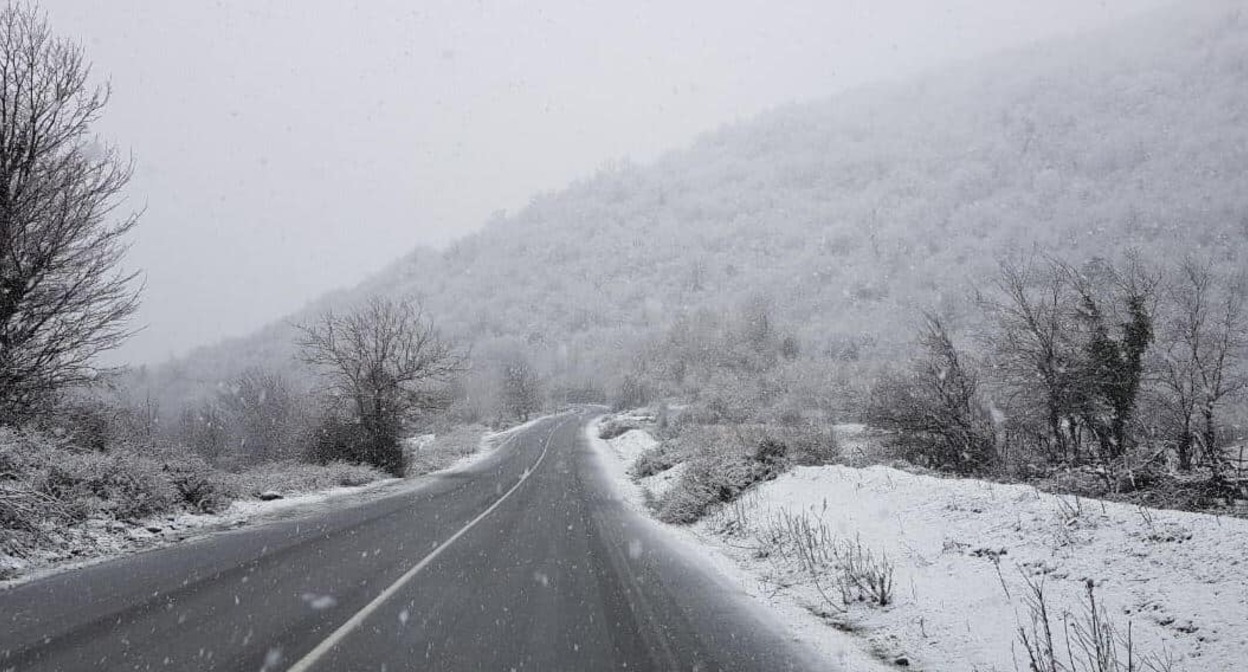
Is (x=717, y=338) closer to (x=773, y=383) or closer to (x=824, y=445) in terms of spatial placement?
(x=773, y=383)

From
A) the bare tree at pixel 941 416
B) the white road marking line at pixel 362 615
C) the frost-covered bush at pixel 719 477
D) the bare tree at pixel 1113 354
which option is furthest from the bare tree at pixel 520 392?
the white road marking line at pixel 362 615

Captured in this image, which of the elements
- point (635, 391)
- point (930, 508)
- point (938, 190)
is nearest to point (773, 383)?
point (635, 391)

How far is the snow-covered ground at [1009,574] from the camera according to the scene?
430 cm

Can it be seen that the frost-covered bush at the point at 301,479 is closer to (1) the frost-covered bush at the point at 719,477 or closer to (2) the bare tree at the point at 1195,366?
(1) the frost-covered bush at the point at 719,477

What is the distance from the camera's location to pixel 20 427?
11523mm

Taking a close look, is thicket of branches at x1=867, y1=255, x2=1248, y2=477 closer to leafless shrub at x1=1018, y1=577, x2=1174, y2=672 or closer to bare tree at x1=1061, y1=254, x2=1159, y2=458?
bare tree at x1=1061, y1=254, x2=1159, y2=458

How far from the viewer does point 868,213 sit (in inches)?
4242

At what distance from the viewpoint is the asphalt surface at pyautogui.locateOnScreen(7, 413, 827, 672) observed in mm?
4883

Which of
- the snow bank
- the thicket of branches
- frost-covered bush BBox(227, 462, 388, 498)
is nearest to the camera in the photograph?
the snow bank

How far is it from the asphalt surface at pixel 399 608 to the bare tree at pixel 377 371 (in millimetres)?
15091

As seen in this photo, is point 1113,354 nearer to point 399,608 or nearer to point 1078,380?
point 1078,380

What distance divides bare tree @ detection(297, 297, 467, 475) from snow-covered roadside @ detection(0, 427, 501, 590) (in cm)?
647

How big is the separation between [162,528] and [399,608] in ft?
27.1

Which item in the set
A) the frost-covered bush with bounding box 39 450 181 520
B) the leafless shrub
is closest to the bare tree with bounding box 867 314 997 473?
the leafless shrub
